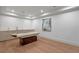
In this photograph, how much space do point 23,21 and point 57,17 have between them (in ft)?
2.35

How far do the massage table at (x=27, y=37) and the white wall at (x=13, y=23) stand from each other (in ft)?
0.46

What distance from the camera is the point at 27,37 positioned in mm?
A: 1356

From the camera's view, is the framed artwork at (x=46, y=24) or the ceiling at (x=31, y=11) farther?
the framed artwork at (x=46, y=24)

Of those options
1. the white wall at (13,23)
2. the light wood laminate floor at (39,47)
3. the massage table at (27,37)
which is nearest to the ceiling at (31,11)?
the white wall at (13,23)

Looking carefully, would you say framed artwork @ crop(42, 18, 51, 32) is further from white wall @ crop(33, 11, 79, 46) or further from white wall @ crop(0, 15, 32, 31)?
white wall @ crop(0, 15, 32, 31)

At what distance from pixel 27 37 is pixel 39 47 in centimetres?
32

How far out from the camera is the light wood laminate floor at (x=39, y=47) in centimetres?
125

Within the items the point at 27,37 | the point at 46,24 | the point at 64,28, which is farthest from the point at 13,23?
the point at 64,28

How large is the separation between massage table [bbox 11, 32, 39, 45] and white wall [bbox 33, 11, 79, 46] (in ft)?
0.49

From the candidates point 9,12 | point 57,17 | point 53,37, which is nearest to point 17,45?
point 9,12

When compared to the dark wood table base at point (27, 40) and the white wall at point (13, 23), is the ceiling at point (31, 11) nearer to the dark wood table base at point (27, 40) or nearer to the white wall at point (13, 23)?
the white wall at point (13, 23)

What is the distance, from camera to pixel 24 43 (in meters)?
1.32

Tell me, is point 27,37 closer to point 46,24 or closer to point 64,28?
point 46,24

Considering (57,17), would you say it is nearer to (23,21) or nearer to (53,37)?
(53,37)
